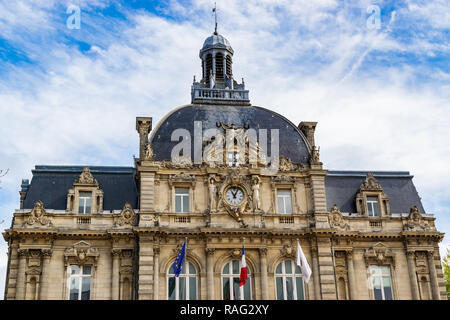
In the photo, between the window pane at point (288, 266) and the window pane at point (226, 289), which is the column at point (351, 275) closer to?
the window pane at point (288, 266)

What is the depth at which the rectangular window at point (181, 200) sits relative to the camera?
44938 mm

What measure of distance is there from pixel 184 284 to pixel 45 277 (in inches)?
362

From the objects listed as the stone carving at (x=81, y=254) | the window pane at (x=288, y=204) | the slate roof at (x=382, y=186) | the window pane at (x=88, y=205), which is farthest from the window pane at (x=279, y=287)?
the window pane at (x=88, y=205)

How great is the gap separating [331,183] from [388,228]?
559cm

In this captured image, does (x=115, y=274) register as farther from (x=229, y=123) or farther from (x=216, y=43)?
(x=216, y=43)

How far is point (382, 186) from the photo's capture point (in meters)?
49.7

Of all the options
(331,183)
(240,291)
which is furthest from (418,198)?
(240,291)

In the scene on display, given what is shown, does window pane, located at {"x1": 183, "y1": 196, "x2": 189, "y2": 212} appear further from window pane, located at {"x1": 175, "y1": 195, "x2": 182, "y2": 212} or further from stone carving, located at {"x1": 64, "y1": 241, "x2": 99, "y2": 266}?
stone carving, located at {"x1": 64, "y1": 241, "x2": 99, "y2": 266}

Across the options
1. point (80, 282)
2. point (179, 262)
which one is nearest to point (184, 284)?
point (179, 262)

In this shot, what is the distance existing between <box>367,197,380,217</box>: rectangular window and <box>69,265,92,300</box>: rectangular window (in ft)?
68.9

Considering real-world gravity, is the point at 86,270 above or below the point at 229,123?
below

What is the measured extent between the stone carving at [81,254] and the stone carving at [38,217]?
93.6 inches

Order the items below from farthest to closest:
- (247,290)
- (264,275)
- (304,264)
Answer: (247,290) → (264,275) → (304,264)
